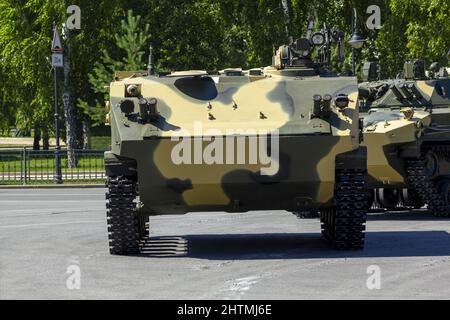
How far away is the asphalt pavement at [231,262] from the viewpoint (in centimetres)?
1155

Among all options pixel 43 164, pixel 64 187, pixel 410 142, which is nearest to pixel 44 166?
pixel 43 164

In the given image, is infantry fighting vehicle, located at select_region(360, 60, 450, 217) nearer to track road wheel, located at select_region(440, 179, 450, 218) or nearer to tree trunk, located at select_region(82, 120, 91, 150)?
track road wheel, located at select_region(440, 179, 450, 218)

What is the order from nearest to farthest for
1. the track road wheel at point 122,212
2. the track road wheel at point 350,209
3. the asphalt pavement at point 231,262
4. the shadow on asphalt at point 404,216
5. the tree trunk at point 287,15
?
the asphalt pavement at point 231,262, the track road wheel at point 122,212, the track road wheel at point 350,209, the shadow on asphalt at point 404,216, the tree trunk at point 287,15

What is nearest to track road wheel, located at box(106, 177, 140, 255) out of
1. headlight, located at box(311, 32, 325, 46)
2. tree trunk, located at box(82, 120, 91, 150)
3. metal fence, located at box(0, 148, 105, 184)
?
headlight, located at box(311, 32, 325, 46)

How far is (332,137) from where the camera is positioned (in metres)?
14.8

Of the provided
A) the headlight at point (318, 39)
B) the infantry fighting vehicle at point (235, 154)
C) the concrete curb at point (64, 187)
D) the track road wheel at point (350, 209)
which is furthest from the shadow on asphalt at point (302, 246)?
the concrete curb at point (64, 187)

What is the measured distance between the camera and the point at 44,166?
34.5m

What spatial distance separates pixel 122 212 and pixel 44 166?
1985 cm

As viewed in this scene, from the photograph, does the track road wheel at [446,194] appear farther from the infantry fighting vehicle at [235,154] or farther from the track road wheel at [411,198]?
the infantry fighting vehicle at [235,154]

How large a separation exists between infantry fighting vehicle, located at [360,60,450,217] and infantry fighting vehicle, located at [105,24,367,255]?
15.2 ft

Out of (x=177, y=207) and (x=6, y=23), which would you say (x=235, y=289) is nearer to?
(x=177, y=207)

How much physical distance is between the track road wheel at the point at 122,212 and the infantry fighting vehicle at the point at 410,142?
5.86m

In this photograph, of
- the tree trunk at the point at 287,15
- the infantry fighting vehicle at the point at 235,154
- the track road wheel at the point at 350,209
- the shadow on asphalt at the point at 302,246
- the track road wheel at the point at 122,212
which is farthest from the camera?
the tree trunk at the point at 287,15
